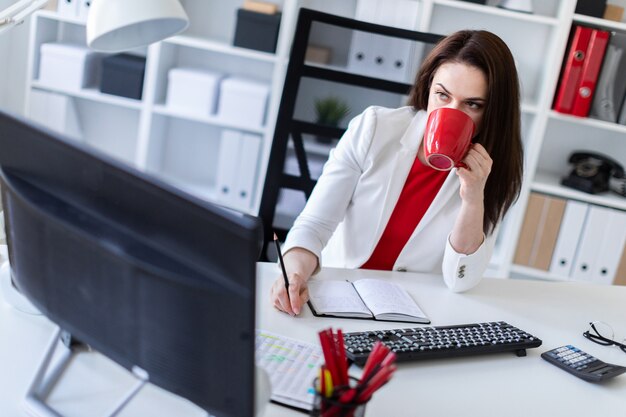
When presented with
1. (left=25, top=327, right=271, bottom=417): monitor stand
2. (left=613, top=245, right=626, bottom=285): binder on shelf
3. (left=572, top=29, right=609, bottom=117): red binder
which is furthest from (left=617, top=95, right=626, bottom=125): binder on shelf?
(left=25, top=327, right=271, bottom=417): monitor stand

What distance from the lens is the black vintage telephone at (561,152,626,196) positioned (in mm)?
3125

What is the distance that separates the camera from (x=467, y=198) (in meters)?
1.64

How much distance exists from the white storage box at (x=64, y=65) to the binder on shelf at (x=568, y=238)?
Result: 82.6 inches

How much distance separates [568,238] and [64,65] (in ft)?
7.34

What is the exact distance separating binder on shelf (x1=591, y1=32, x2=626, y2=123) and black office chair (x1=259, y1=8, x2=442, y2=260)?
1.28 m

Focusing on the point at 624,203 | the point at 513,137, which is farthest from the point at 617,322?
the point at 624,203

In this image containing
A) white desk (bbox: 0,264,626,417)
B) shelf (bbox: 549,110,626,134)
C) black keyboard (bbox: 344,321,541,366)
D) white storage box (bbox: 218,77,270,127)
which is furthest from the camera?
white storage box (bbox: 218,77,270,127)

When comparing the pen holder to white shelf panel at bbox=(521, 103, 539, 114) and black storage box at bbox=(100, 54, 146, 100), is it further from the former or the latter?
black storage box at bbox=(100, 54, 146, 100)

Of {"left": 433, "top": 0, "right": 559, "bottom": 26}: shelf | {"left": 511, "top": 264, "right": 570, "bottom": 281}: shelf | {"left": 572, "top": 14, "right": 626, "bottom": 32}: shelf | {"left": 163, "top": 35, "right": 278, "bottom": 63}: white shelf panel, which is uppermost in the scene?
{"left": 572, "top": 14, "right": 626, "bottom": 32}: shelf

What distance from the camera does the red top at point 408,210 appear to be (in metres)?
1.82

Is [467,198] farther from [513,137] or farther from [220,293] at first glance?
[220,293]

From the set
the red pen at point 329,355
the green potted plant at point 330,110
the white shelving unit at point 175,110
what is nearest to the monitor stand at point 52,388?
the red pen at point 329,355

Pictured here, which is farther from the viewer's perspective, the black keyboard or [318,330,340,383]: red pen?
the black keyboard

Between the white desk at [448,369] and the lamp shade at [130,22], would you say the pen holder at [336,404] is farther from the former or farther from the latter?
the lamp shade at [130,22]
